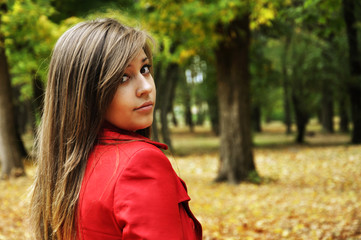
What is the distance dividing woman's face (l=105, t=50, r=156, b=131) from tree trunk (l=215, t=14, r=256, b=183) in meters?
8.51

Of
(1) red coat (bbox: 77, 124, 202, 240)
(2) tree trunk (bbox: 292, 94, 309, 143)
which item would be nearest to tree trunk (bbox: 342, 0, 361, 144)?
(2) tree trunk (bbox: 292, 94, 309, 143)

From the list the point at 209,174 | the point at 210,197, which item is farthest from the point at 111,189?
the point at 209,174

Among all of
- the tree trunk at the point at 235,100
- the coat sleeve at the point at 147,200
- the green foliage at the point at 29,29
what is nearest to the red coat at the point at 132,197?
the coat sleeve at the point at 147,200

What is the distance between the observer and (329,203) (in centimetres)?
729

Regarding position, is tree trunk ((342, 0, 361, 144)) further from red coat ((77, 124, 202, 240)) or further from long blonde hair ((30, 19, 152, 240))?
red coat ((77, 124, 202, 240))

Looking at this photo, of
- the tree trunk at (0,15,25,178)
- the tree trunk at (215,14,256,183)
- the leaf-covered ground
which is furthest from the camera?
the tree trunk at (0,15,25,178)

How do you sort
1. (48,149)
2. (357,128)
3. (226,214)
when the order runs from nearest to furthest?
(48,149)
(226,214)
(357,128)

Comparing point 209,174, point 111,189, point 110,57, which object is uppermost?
point 110,57

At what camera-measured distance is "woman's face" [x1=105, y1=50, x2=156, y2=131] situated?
130 cm

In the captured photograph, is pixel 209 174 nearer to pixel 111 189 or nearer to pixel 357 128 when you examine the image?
pixel 357 128

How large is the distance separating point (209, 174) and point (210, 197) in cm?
420

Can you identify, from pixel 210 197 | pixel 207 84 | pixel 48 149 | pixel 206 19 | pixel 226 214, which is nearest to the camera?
pixel 48 149

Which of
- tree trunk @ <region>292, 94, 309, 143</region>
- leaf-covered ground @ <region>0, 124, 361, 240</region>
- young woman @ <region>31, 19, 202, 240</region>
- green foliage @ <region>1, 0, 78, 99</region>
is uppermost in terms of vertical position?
green foliage @ <region>1, 0, 78, 99</region>

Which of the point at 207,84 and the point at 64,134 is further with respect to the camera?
the point at 207,84
